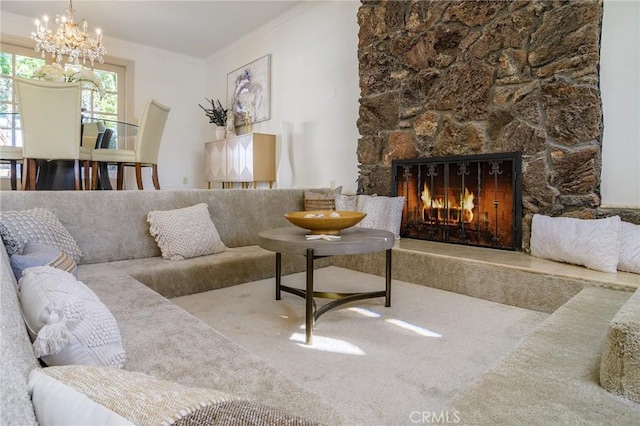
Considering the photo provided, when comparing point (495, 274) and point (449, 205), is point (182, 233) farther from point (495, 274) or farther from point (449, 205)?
point (449, 205)

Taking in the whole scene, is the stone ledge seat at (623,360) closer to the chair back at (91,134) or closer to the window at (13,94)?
the chair back at (91,134)

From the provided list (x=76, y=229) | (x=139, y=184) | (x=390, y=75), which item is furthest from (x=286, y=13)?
(x=76, y=229)

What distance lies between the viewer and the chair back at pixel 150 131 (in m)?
4.01

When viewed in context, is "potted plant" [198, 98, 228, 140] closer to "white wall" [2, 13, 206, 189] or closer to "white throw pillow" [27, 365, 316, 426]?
"white wall" [2, 13, 206, 189]

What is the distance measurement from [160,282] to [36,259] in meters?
0.89

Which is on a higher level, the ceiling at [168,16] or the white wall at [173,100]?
the ceiling at [168,16]

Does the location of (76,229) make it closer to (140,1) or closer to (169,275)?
(169,275)

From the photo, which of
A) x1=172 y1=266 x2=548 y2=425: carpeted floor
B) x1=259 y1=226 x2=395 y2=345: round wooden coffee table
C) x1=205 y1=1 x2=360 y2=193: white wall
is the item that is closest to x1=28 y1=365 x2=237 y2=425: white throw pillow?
x1=172 y1=266 x2=548 y2=425: carpeted floor

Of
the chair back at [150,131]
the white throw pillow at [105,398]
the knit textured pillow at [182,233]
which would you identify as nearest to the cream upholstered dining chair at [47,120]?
the chair back at [150,131]

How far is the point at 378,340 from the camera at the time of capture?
5.68 ft

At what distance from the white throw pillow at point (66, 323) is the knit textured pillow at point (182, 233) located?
150 centimetres

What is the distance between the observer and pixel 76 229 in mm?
2240

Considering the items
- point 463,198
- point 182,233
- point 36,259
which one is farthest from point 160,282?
point 463,198

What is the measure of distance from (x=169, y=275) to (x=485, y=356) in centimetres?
176
